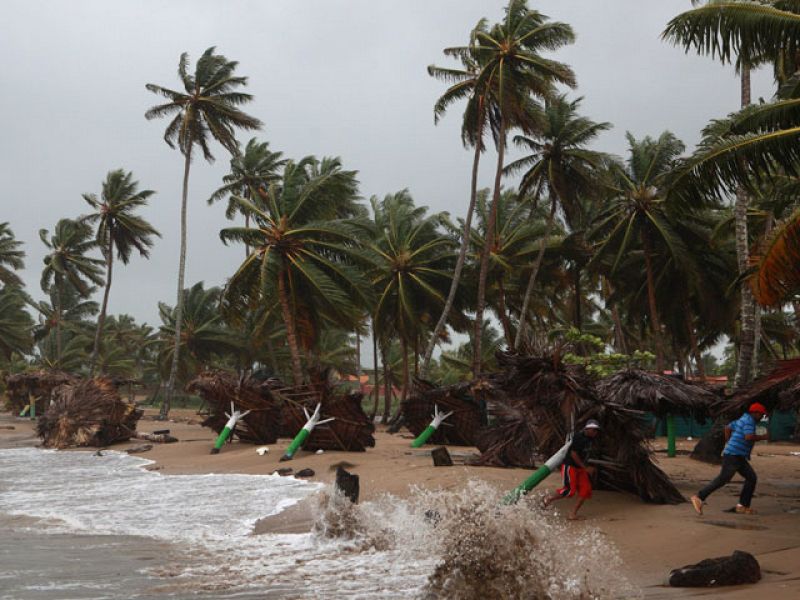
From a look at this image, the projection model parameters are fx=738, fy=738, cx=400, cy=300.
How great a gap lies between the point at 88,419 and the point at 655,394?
20383 millimetres

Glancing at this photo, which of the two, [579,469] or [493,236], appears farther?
[493,236]

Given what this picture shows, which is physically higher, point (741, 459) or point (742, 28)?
point (742, 28)

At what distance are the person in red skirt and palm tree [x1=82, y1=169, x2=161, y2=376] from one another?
35.1 m

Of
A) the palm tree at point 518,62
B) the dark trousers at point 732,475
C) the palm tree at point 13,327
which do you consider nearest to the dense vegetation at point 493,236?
the palm tree at point 518,62

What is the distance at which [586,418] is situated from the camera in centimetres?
923

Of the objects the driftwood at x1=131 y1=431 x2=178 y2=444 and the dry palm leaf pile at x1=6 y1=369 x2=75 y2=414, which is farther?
the dry palm leaf pile at x1=6 y1=369 x2=75 y2=414

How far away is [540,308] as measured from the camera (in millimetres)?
36094

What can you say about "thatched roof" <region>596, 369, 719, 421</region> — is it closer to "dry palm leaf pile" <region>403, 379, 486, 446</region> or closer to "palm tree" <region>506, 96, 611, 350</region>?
"dry palm leaf pile" <region>403, 379, 486, 446</region>

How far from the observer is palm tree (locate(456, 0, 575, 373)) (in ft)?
81.9

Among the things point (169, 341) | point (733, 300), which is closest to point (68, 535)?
point (733, 300)

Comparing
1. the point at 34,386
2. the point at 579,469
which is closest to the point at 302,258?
the point at 579,469

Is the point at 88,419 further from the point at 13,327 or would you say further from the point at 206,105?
the point at 13,327

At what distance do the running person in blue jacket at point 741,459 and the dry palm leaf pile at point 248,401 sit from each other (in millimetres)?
13418

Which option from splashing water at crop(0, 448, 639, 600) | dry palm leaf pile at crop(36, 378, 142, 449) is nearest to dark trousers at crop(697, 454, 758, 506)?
splashing water at crop(0, 448, 639, 600)
